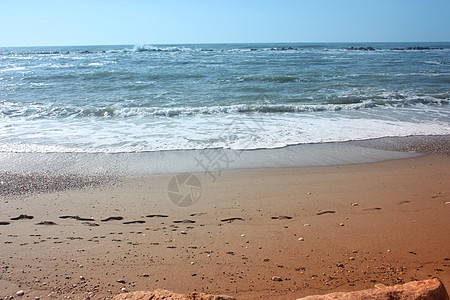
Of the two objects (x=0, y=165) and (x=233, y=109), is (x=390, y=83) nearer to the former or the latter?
(x=233, y=109)

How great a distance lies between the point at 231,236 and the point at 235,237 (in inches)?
1.8

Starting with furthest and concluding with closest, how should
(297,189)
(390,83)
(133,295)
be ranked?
(390,83) → (297,189) → (133,295)

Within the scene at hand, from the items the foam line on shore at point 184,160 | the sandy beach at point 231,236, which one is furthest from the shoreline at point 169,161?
the sandy beach at point 231,236

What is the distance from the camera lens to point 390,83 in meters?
16.1

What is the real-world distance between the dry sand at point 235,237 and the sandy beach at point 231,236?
0.04 feet

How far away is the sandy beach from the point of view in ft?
8.07

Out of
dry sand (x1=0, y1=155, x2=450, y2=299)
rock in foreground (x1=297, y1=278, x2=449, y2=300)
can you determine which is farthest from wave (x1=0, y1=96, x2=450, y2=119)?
rock in foreground (x1=297, y1=278, x2=449, y2=300)

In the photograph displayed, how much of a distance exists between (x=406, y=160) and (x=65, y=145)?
6.78 meters

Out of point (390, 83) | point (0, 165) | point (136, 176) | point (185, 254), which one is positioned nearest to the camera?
point (185, 254)

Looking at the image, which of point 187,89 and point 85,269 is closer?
point 85,269

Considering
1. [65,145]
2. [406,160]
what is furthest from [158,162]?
[406,160]

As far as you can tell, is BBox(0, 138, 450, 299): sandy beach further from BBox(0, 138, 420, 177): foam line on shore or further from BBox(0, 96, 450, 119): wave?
BBox(0, 96, 450, 119): wave

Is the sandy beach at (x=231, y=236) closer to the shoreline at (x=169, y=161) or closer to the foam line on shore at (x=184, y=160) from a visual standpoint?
the shoreline at (x=169, y=161)

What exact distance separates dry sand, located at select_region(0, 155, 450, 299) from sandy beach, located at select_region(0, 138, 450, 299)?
1 cm
